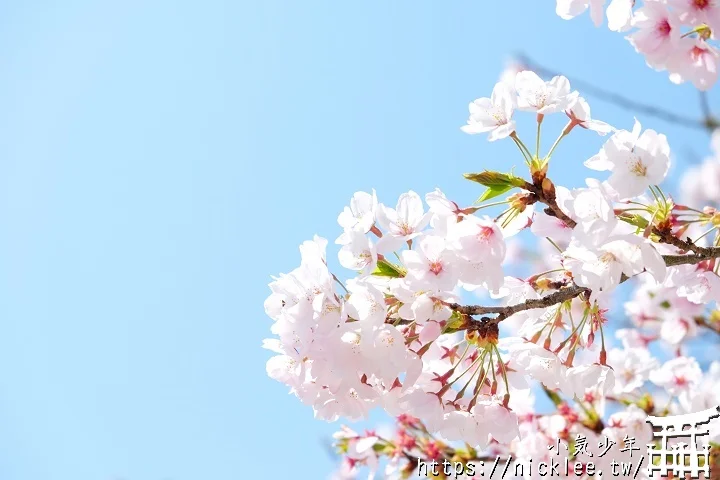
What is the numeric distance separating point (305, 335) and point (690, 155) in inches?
152

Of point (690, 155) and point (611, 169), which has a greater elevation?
point (690, 155)

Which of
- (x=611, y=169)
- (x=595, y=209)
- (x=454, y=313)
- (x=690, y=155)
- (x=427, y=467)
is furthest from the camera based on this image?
(x=690, y=155)

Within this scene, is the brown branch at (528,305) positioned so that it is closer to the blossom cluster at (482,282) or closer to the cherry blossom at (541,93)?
the blossom cluster at (482,282)

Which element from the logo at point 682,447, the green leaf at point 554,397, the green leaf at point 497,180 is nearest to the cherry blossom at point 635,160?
the green leaf at point 497,180

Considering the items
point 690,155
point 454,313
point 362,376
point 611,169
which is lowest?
point 362,376

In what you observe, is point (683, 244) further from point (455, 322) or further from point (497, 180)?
point (455, 322)

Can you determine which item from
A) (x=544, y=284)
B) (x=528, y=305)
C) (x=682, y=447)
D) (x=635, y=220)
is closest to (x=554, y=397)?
(x=682, y=447)

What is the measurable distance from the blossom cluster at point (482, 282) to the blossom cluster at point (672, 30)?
23cm

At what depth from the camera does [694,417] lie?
2.78m

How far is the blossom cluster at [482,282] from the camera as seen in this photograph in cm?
162

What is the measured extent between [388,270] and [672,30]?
995 millimetres

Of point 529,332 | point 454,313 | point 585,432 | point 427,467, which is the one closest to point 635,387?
point 585,432

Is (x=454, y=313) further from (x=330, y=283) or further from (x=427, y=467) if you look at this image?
(x=427, y=467)

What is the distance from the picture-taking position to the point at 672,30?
162 cm
